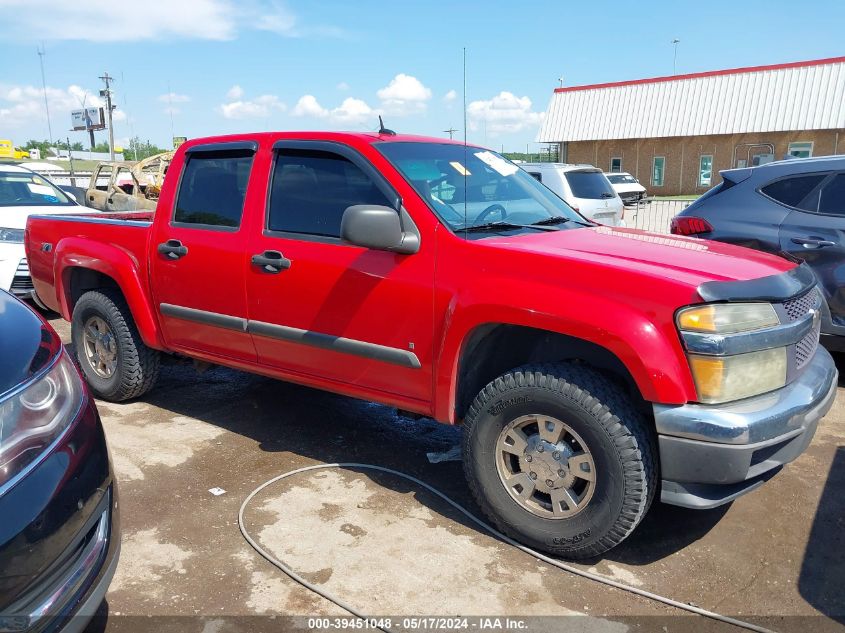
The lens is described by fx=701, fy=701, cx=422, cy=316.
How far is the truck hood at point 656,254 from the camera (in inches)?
111

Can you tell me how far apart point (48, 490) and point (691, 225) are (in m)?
5.03

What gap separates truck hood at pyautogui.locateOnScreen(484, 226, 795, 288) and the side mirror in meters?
0.42

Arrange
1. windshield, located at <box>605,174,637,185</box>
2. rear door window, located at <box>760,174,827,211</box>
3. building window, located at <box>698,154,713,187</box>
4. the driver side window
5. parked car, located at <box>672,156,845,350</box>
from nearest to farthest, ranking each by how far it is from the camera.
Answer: the driver side window < parked car, located at <box>672,156,845,350</box> < rear door window, located at <box>760,174,827,211</box> < windshield, located at <box>605,174,637,185</box> < building window, located at <box>698,154,713,187</box>

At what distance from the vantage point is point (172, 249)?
4.24m

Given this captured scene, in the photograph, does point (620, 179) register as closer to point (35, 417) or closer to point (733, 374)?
point (733, 374)

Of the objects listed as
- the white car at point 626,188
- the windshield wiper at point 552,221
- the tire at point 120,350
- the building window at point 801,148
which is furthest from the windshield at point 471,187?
the building window at point 801,148

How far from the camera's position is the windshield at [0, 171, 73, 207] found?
8.62 m

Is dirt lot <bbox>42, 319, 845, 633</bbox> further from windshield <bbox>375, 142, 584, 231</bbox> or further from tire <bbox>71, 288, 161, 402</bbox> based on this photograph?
windshield <bbox>375, 142, 584, 231</bbox>

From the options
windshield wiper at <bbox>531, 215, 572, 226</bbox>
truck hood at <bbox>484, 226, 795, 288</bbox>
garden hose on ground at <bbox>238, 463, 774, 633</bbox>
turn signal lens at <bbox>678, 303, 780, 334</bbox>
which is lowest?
garden hose on ground at <bbox>238, 463, 774, 633</bbox>

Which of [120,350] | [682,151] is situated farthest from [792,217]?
[682,151]

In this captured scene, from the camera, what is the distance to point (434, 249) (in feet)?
10.7

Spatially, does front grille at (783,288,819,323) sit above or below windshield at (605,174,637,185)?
above

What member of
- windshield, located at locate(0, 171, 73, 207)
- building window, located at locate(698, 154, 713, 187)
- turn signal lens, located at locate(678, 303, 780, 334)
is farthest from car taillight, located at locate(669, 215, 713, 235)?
building window, located at locate(698, 154, 713, 187)

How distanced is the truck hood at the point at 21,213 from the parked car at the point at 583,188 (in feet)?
20.6
